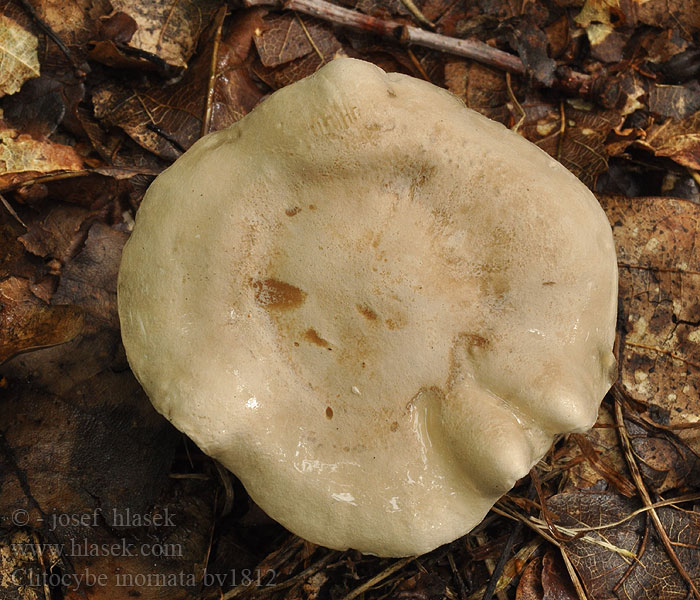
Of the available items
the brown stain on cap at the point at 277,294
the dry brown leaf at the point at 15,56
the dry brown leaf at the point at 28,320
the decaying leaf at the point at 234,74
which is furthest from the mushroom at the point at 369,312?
the dry brown leaf at the point at 15,56

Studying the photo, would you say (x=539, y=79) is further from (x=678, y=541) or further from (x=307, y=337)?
(x=678, y=541)

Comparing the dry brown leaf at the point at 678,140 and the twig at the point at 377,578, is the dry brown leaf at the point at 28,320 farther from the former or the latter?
the dry brown leaf at the point at 678,140

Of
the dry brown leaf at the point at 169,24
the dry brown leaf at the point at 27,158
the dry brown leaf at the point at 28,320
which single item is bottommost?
the dry brown leaf at the point at 28,320

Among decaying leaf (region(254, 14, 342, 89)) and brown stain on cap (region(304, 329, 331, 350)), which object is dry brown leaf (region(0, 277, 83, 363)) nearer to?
brown stain on cap (region(304, 329, 331, 350))

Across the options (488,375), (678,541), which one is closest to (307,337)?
(488,375)

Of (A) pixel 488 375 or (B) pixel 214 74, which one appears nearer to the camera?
(A) pixel 488 375
